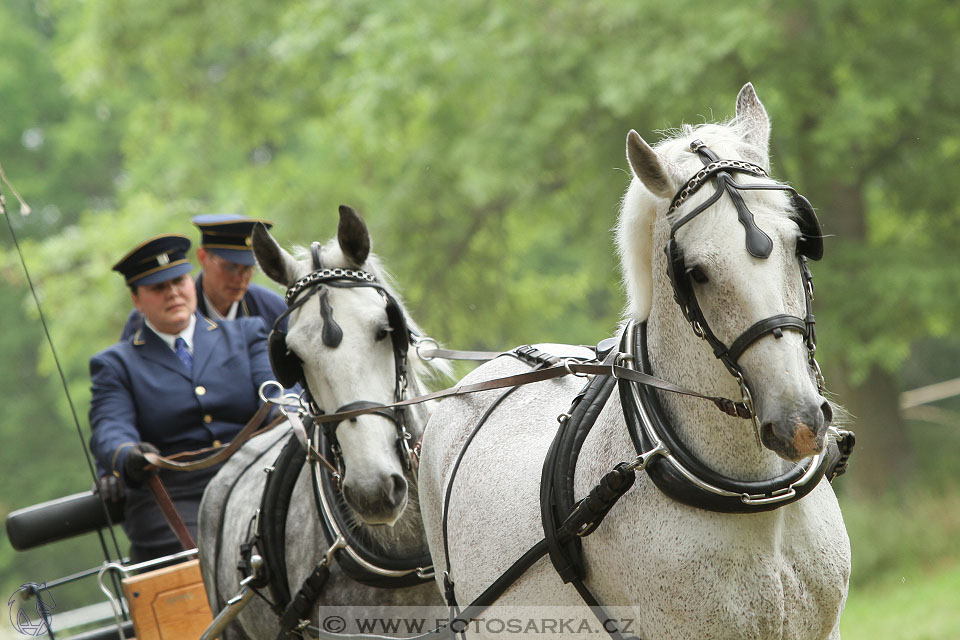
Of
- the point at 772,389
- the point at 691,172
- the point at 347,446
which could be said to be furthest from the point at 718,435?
the point at 347,446

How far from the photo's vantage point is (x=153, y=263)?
5156mm

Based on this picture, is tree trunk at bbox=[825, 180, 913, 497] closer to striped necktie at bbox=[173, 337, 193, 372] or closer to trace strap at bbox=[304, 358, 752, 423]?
striped necktie at bbox=[173, 337, 193, 372]

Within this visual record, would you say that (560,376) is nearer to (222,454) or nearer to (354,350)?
(354,350)

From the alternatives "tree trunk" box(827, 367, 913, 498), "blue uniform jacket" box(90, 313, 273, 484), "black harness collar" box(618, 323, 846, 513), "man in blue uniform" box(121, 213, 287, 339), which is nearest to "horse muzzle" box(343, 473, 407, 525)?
"black harness collar" box(618, 323, 846, 513)

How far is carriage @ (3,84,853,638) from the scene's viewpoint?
2.41 m

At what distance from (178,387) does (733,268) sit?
349cm

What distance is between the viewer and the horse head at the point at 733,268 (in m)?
2.29

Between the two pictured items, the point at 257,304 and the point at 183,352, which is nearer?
the point at 183,352

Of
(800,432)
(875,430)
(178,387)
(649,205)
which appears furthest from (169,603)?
(875,430)

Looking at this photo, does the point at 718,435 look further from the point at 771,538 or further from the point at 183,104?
the point at 183,104

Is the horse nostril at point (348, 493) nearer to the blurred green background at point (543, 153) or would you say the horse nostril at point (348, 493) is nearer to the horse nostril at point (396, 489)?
the horse nostril at point (396, 489)

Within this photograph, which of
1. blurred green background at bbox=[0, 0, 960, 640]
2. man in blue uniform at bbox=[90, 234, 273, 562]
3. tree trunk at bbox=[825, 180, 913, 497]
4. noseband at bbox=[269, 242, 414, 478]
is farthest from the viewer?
tree trunk at bbox=[825, 180, 913, 497]

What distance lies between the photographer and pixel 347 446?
3.56m

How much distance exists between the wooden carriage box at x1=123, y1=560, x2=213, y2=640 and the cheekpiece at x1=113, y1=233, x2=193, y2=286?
1.43m
